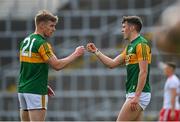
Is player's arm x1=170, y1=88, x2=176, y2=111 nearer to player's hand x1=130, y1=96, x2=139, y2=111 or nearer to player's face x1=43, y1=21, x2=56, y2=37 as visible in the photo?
player's hand x1=130, y1=96, x2=139, y2=111

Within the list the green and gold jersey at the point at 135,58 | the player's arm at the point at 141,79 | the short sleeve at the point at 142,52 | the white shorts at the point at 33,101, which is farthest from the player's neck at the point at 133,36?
the white shorts at the point at 33,101

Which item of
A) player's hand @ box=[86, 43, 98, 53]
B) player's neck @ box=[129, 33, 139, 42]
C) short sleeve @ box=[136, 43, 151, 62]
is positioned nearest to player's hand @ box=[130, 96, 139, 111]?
short sleeve @ box=[136, 43, 151, 62]

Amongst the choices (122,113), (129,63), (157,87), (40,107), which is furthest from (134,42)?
(157,87)

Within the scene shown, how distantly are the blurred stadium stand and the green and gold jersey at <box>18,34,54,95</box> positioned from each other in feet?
36.8

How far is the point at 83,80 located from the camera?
18.2 m

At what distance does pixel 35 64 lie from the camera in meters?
6.10

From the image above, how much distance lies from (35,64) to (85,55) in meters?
12.4

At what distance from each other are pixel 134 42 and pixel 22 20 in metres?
13.0

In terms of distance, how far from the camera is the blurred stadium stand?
17703 millimetres

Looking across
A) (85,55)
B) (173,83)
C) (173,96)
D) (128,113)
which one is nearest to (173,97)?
(173,96)

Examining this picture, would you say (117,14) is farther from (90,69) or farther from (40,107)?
(40,107)

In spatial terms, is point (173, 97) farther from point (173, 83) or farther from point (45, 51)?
point (45, 51)

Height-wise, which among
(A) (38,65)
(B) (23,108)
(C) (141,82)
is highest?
(A) (38,65)

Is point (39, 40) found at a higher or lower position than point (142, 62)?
higher
